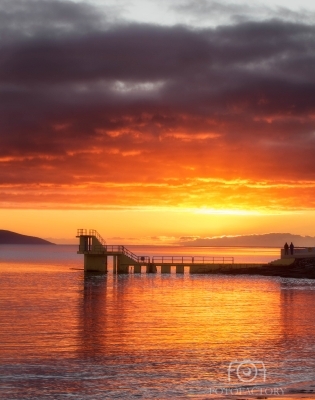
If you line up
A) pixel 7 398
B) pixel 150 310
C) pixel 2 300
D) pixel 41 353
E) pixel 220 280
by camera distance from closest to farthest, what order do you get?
pixel 7 398 < pixel 41 353 < pixel 150 310 < pixel 2 300 < pixel 220 280

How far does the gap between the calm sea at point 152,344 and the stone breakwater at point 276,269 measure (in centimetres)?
2384

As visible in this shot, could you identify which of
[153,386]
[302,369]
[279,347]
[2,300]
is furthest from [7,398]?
[2,300]

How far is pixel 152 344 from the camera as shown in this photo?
32312 mm

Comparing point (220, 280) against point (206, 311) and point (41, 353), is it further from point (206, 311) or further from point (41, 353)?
point (41, 353)

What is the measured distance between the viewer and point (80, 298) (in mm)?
58531

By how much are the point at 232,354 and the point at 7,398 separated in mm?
11449
